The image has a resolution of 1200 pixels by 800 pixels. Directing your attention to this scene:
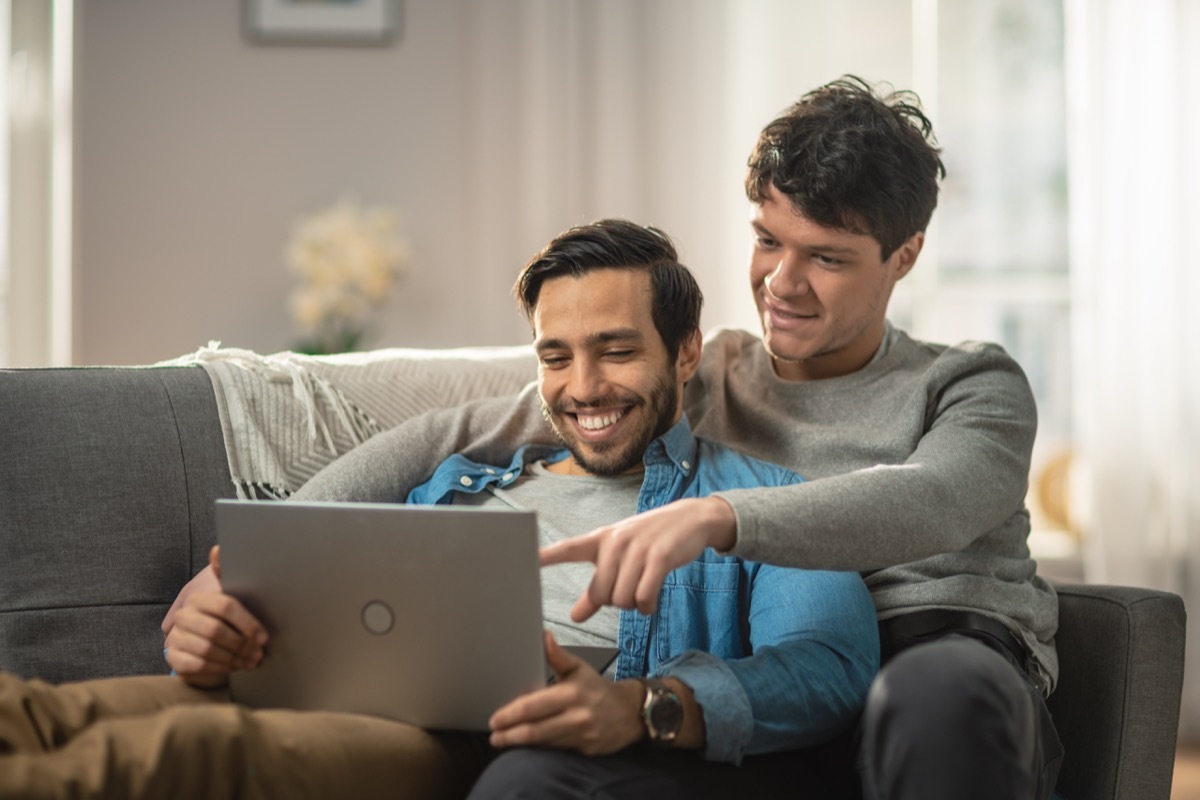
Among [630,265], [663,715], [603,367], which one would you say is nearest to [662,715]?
[663,715]

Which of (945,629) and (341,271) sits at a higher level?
(341,271)

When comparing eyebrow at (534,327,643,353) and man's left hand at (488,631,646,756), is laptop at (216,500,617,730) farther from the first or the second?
eyebrow at (534,327,643,353)

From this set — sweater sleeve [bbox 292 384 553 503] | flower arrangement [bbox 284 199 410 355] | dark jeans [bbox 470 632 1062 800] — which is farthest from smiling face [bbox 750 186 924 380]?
flower arrangement [bbox 284 199 410 355]

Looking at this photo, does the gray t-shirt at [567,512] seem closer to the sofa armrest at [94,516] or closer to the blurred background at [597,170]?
the sofa armrest at [94,516]

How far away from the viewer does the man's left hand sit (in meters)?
1.16

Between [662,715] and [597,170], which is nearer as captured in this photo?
[662,715]

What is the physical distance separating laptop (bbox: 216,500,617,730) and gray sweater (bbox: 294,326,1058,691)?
0.24 meters

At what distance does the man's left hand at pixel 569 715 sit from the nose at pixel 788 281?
74 centimetres

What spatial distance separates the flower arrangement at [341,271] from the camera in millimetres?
3314

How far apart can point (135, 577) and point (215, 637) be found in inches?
17.3

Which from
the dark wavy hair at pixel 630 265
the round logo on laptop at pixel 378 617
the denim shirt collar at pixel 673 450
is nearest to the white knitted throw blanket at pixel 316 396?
the dark wavy hair at pixel 630 265

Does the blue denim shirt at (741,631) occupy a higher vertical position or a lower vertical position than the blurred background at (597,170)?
lower

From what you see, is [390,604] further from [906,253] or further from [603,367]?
[906,253]

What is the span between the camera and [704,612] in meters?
1.51
